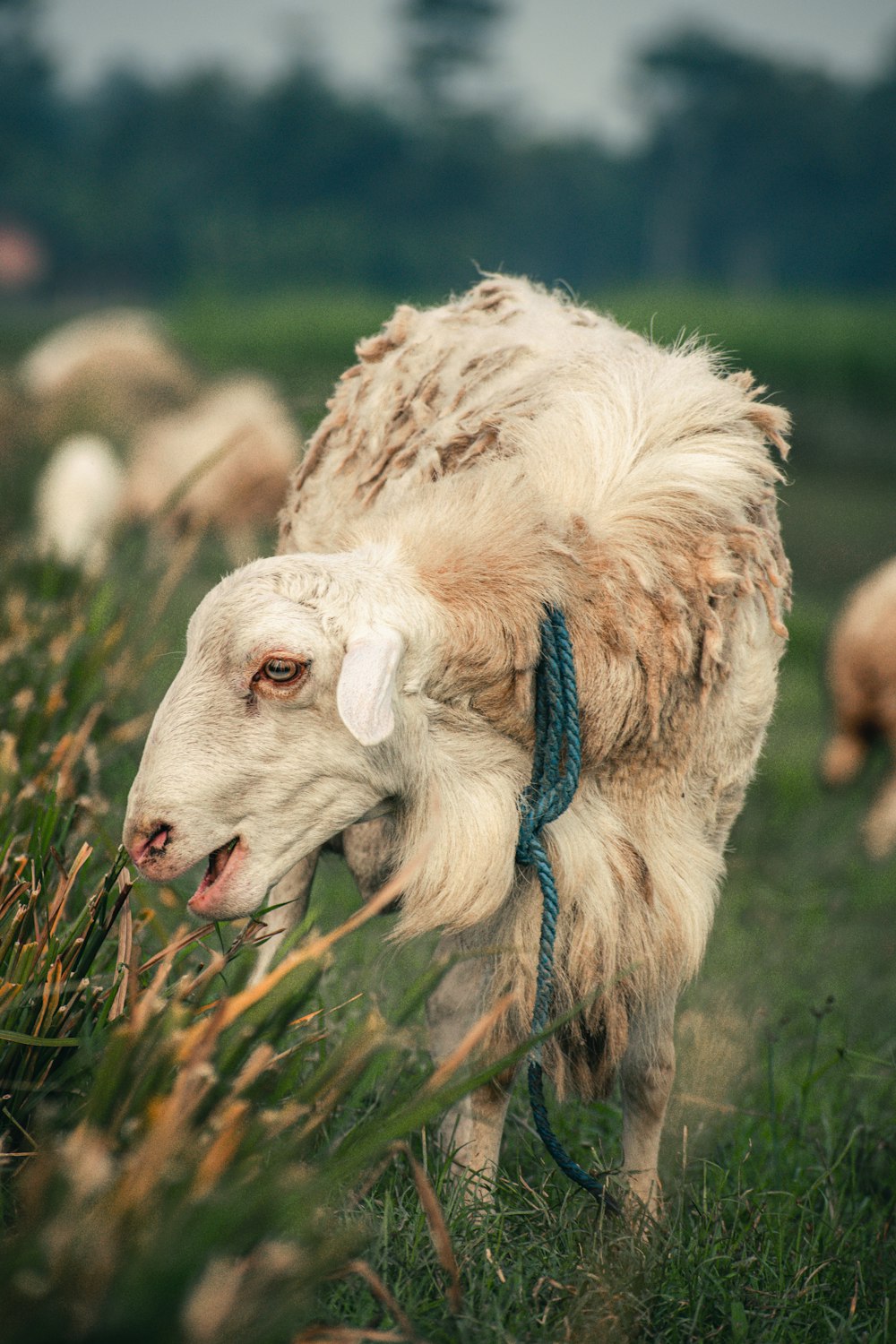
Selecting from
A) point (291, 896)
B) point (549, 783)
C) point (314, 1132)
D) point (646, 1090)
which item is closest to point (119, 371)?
point (291, 896)

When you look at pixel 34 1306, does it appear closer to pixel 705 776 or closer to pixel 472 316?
pixel 705 776

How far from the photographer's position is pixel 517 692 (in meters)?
2.59

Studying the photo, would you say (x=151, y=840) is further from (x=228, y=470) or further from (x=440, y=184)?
(x=440, y=184)

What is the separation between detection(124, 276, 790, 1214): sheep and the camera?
2371 millimetres

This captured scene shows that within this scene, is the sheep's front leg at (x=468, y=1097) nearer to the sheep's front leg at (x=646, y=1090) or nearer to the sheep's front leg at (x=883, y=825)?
the sheep's front leg at (x=646, y=1090)

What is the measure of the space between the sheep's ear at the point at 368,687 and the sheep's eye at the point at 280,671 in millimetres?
85

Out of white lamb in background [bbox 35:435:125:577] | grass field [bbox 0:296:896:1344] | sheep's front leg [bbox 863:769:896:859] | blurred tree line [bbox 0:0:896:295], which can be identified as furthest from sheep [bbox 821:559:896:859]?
blurred tree line [bbox 0:0:896:295]

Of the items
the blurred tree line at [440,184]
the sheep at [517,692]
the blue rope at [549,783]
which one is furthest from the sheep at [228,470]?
the blurred tree line at [440,184]

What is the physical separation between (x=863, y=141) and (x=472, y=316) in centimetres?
7368

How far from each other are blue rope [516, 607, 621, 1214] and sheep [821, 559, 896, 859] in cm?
577

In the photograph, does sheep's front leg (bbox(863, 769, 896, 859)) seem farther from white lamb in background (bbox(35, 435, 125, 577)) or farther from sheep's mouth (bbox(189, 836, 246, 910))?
sheep's mouth (bbox(189, 836, 246, 910))

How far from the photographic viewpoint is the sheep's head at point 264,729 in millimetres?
2334

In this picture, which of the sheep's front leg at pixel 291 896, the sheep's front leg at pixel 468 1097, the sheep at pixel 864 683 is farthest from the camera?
the sheep at pixel 864 683

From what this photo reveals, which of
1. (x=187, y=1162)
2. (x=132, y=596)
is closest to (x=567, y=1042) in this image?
(x=187, y=1162)
